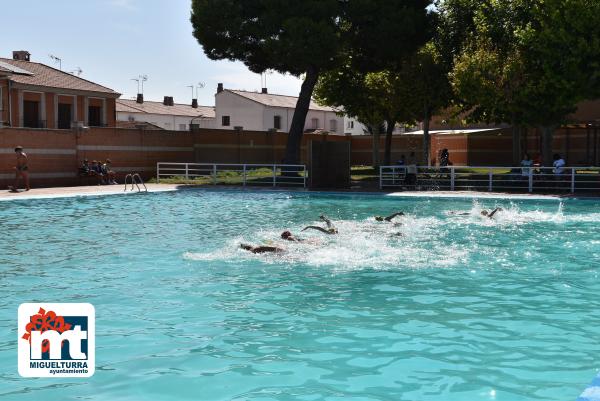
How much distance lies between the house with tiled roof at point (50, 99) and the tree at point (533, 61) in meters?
26.0

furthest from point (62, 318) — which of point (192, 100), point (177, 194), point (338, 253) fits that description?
point (192, 100)

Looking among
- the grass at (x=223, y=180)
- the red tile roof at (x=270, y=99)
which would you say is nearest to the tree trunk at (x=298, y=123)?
the grass at (x=223, y=180)

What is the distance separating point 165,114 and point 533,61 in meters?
46.2

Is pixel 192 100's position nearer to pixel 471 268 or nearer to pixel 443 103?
pixel 443 103

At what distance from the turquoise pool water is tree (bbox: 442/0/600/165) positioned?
1210 centimetres

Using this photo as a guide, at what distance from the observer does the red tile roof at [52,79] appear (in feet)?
148

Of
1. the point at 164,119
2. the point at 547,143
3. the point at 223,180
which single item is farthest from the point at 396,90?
the point at 164,119

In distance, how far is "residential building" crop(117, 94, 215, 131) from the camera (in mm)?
67188

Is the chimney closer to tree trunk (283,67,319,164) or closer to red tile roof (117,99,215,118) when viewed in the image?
red tile roof (117,99,215,118)

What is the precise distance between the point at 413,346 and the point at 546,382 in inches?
58.8

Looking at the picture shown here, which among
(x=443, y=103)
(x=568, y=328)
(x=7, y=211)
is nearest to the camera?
(x=568, y=328)

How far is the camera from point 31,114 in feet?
151

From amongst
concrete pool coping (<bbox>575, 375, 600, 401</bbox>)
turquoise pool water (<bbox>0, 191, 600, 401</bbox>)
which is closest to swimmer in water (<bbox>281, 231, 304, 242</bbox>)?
turquoise pool water (<bbox>0, 191, 600, 401</bbox>)

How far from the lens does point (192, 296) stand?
31.6 ft
